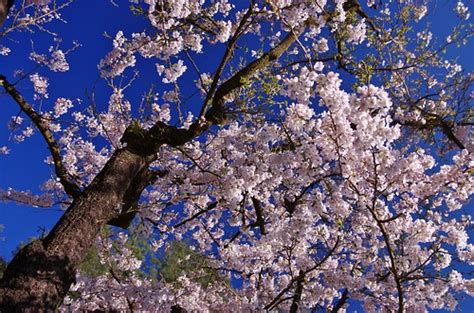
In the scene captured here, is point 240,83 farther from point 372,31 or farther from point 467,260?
point 467,260

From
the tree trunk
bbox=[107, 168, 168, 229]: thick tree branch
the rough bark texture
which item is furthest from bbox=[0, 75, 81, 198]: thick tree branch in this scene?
the tree trunk

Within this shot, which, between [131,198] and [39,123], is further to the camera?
[131,198]

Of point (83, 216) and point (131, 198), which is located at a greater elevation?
point (131, 198)

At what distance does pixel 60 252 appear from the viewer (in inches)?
167

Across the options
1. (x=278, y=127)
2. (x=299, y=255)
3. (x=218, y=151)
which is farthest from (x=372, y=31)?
(x=299, y=255)

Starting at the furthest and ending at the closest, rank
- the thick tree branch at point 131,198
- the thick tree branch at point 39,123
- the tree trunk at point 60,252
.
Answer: the thick tree branch at point 131,198 < the thick tree branch at point 39,123 < the tree trunk at point 60,252

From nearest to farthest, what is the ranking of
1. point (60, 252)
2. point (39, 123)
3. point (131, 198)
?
point (60, 252) < point (39, 123) < point (131, 198)

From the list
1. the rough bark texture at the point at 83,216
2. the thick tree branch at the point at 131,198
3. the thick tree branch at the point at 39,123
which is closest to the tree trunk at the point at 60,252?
the rough bark texture at the point at 83,216

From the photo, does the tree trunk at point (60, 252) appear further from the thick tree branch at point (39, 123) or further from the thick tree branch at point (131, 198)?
the thick tree branch at point (39, 123)

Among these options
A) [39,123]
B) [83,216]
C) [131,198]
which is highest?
[39,123]


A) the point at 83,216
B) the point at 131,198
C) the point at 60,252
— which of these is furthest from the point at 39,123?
the point at 60,252

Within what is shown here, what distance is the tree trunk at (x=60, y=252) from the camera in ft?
12.7

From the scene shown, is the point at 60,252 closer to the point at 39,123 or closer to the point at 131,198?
the point at 131,198

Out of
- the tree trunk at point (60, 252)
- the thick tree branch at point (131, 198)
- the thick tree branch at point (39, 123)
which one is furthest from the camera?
the thick tree branch at point (131, 198)
